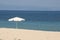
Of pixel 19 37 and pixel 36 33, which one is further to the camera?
pixel 36 33

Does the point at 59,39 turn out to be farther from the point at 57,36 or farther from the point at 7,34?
the point at 7,34

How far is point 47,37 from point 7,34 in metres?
2.06

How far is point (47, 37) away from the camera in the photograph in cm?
962

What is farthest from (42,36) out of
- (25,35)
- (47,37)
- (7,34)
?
(7,34)

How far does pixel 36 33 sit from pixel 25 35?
26.8 inches

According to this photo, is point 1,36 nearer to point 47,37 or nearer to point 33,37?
point 33,37

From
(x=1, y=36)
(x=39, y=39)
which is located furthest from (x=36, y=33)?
(x=1, y=36)

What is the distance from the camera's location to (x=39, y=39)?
30.4 ft

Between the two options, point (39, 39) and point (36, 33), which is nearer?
point (39, 39)

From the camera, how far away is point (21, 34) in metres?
9.98

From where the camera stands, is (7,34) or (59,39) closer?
(59,39)

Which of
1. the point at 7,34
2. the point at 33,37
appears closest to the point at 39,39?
the point at 33,37

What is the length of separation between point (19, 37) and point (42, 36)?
116 centimetres

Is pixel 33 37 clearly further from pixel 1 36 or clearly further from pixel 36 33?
pixel 1 36
